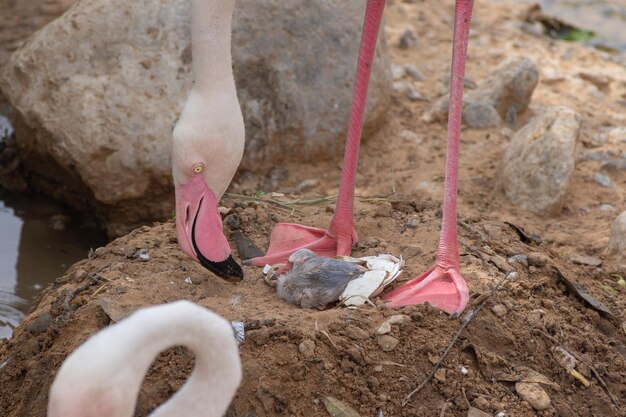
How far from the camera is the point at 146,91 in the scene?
6246 millimetres

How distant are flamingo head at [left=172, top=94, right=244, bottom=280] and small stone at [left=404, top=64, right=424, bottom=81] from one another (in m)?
3.74

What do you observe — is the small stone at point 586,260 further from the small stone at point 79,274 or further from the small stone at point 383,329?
the small stone at point 79,274

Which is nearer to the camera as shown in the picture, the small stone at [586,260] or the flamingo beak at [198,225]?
the flamingo beak at [198,225]

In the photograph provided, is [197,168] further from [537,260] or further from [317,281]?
[537,260]

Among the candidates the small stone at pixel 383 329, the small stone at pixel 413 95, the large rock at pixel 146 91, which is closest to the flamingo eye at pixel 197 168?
the small stone at pixel 383 329

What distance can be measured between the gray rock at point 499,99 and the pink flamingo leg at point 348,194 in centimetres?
238

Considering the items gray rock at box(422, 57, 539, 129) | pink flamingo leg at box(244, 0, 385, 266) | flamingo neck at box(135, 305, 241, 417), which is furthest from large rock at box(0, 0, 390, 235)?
flamingo neck at box(135, 305, 241, 417)

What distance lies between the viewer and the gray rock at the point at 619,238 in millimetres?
5504

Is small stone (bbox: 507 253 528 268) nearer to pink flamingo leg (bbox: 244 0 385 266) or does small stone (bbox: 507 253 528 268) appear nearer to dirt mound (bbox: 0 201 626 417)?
dirt mound (bbox: 0 201 626 417)

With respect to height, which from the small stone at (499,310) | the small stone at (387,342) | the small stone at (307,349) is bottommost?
the small stone at (499,310)

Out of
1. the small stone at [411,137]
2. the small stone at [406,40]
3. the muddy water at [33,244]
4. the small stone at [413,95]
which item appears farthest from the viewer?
the small stone at [406,40]

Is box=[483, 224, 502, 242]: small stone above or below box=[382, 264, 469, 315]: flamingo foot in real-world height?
below

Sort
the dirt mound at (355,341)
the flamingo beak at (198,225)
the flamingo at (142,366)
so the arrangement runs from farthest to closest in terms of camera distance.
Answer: the flamingo beak at (198,225), the dirt mound at (355,341), the flamingo at (142,366)

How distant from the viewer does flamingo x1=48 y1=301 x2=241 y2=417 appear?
2.76 m
